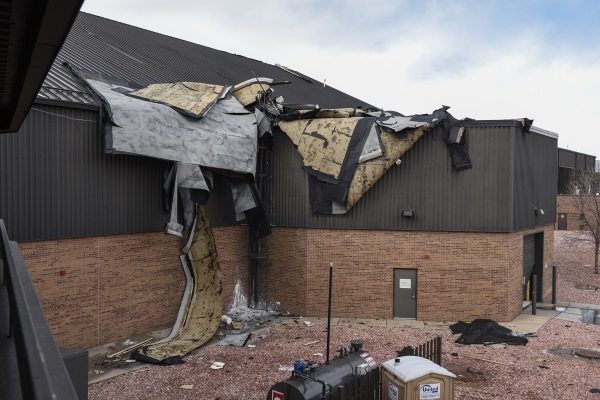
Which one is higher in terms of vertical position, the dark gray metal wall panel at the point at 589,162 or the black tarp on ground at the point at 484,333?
the dark gray metal wall panel at the point at 589,162

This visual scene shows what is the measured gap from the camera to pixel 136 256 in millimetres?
18562

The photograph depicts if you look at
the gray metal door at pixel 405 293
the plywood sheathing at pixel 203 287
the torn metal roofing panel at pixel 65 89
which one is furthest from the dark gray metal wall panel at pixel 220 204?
the gray metal door at pixel 405 293

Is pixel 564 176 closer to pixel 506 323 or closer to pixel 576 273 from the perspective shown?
pixel 576 273

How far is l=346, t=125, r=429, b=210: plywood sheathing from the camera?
2197 centimetres

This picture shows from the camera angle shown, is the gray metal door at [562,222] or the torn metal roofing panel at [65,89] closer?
the torn metal roofing panel at [65,89]

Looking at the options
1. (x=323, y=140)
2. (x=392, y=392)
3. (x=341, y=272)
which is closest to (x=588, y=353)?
(x=341, y=272)

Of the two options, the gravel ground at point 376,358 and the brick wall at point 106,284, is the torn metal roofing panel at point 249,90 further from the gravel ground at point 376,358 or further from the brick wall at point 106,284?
the gravel ground at point 376,358

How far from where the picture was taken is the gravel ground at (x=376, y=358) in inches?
548

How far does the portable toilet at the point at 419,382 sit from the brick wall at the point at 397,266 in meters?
11.3

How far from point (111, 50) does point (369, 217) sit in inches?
614

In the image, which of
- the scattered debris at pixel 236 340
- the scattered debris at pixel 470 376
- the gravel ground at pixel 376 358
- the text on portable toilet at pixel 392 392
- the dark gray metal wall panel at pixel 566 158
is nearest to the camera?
the text on portable toilet at pixel 392 392

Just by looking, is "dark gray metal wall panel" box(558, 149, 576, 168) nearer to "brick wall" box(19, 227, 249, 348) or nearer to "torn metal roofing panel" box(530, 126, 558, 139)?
"torn metal roofing panel" box(530, 126, 558, 139)

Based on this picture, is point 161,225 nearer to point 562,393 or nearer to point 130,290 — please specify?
point 130,290

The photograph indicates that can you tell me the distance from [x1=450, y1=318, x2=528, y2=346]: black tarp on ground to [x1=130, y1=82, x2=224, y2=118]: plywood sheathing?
43.6ft
